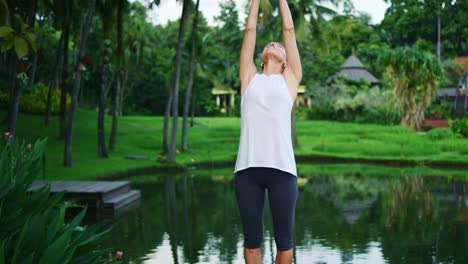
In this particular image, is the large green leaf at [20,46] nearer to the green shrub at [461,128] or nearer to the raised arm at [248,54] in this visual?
the raised arm at [248,54]

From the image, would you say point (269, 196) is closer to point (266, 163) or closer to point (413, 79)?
point (266, 163)

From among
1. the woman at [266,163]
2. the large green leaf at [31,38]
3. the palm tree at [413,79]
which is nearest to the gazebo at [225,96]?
the palm tree at [413,79]

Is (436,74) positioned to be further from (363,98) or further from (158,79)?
(158,79)

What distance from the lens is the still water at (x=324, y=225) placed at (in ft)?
29.0

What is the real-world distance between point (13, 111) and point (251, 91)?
561 inches

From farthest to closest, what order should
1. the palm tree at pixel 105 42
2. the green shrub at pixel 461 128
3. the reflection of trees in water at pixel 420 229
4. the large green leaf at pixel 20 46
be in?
the green shrub at pixel 461 128, the palm tree at pixel 105 42, the reflection of trees in water at pixel 420 229, the large green leaf at pixel 20 46

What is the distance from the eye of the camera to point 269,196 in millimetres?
3832

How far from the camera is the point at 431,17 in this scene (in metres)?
61.2

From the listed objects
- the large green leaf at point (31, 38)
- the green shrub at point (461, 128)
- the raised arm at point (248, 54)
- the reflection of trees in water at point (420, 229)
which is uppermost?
the large green leaf at point (31, 38)

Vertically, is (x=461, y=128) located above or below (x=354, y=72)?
below

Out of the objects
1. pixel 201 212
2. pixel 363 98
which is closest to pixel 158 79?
pixel 363 98

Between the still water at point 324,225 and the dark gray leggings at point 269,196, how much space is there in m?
4.40

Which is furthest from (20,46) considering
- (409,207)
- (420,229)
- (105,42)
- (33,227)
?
A: (105,42)

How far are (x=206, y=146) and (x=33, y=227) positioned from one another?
26.1m
